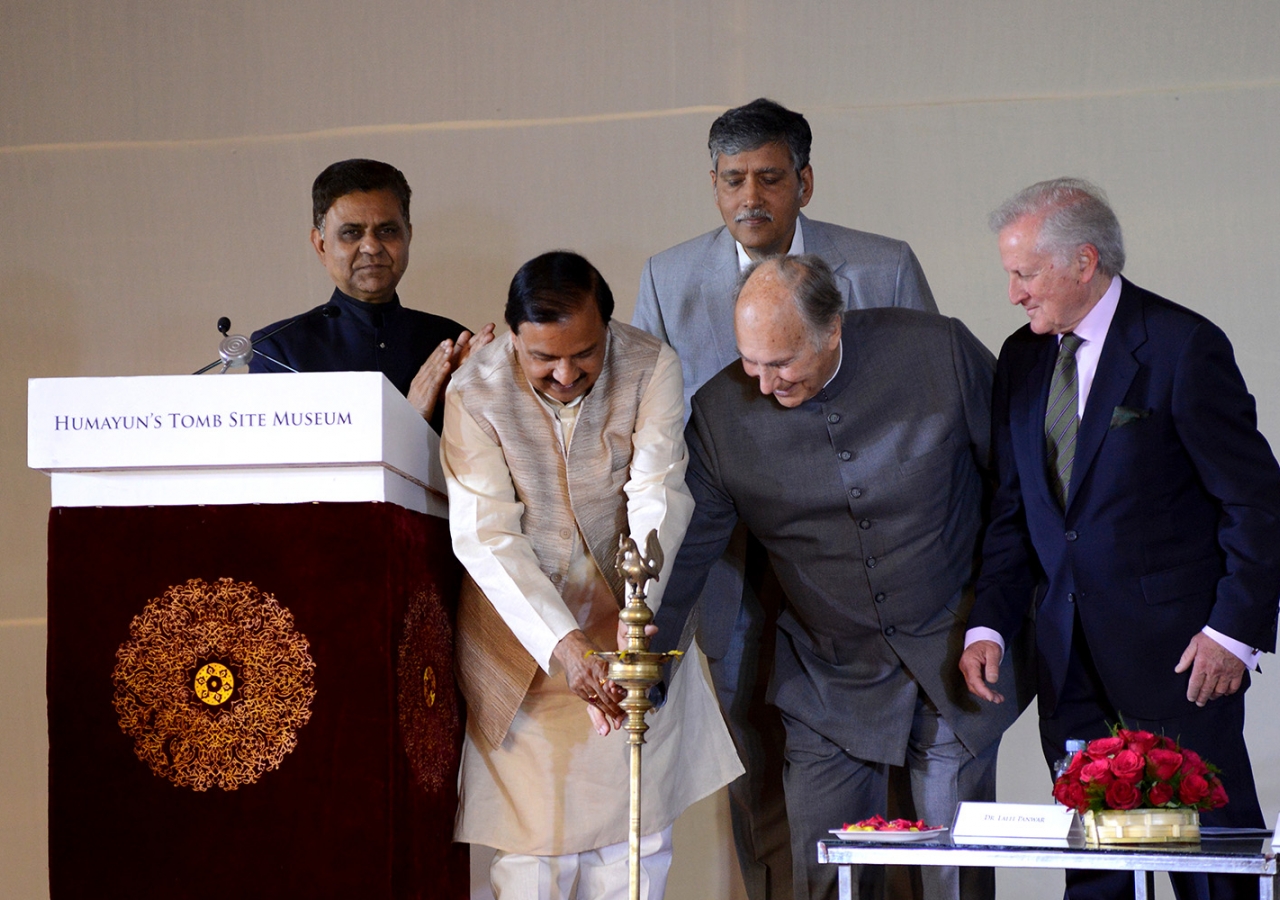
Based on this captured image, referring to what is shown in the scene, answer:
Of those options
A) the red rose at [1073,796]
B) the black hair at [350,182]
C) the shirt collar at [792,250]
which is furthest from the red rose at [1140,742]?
the black hair at [350,182]

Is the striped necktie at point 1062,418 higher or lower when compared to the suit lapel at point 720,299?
lower

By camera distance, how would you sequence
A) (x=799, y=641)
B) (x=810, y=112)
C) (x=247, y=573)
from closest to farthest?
(x=247, y=573), (x=799, y=641), (x=810, y=112)

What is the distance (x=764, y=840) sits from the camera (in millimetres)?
3512

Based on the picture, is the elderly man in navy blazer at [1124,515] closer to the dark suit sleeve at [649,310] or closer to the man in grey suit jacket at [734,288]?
the man in grey suit jacket at [734,288]

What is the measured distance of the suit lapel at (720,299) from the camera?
350 cm

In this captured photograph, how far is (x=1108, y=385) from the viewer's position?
2.76 metres

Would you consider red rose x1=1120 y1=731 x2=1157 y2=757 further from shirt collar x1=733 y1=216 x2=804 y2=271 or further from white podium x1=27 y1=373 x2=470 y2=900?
shirt collar x1=733 y1=216 x2=804 y2=271

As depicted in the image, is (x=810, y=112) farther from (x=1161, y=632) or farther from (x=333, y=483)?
(x=333, y=483)

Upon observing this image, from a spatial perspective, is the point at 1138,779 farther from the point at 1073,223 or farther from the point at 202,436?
the point at 202,436

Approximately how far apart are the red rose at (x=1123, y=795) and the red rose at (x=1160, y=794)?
0.7 inches

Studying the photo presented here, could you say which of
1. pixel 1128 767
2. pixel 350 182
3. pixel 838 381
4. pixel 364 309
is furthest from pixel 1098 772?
pixel 350 182

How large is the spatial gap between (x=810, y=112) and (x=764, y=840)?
227cm

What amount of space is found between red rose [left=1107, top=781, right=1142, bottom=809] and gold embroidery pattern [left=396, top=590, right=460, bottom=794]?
1169 mm

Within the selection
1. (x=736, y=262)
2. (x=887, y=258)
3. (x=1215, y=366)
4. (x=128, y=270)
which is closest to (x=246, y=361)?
(x=736, y=262)
